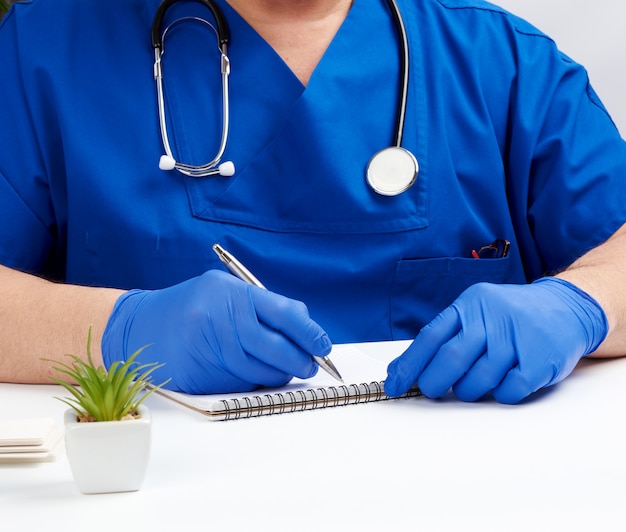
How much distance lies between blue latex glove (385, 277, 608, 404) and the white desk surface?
0.9 inches

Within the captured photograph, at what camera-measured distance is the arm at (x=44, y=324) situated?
978 millimetres

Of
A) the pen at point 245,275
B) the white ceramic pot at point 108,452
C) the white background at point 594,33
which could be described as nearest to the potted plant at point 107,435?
the white ceramic pot at point 108,452

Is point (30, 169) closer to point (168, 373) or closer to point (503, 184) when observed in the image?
point (168, 373)

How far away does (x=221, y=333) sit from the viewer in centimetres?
90

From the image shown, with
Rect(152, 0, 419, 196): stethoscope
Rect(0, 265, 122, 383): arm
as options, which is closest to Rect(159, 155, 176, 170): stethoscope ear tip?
Rect(152, 0, 419, 196): stethoscope

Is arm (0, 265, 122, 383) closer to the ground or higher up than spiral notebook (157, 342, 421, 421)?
higher up

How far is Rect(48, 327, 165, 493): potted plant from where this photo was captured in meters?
0.60

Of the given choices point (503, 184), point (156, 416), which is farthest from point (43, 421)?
point (503, 184)

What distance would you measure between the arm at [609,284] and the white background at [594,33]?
674 mm

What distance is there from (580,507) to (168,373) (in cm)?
46

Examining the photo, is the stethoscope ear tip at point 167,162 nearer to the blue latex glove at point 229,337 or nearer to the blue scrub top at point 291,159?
the blue scrub top at point 291,159

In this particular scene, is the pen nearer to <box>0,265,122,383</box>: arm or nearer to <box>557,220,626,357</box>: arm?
<box>0,265,122,383</box>: arm

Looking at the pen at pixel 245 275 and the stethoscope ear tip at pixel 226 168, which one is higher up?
the stethoscope ear tip at pixel 226 168

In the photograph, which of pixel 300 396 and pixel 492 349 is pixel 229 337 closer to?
pixel 300 396
